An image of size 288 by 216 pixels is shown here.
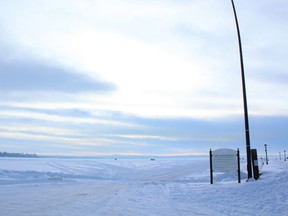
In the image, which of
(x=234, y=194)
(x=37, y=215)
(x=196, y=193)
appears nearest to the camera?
(x=37, y=215)

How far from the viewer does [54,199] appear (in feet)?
49.0

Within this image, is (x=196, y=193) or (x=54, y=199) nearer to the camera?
(x=54, y=199)

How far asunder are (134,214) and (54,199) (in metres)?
4.75

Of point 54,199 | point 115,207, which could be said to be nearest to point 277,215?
point 115,207

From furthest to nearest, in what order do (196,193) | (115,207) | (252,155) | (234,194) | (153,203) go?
(252,155) < (196,193) < (234,194) < (153,203) < (115,207)

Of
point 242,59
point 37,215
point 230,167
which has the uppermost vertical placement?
point 242,59

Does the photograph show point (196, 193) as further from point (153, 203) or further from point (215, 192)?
point (153, 203)

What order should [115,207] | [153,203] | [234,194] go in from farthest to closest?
[234,194], [153,203], [115,207]

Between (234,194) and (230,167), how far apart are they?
4892mm

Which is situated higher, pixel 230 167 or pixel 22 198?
pixel 230 167

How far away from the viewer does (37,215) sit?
1106cm

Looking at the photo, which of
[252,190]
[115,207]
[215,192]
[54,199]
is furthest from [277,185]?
[54,199]

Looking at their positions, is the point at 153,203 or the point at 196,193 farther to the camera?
the point at 196,193

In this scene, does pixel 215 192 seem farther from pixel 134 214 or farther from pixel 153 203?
pixel 134 214
